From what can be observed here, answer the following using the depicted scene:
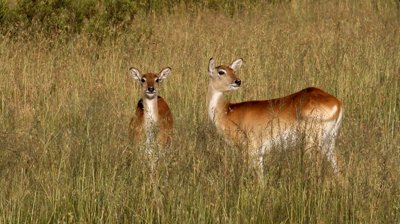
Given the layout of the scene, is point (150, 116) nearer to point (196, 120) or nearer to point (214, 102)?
point (196, 120)

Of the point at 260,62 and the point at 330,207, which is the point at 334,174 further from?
the point at 260,62

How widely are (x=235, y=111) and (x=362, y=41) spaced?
4646 millimetres

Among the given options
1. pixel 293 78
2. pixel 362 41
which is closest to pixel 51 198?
pixel 293 78

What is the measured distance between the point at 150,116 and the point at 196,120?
585 mm

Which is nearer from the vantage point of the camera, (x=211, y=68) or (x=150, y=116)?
(x=150, y=116)

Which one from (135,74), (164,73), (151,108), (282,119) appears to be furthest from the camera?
(164,73)

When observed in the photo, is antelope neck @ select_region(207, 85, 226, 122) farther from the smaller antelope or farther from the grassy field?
the smaller antelope

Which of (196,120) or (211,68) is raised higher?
(211,68)

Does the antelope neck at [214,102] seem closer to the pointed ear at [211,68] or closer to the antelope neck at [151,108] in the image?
the pointed ear at [211,68]

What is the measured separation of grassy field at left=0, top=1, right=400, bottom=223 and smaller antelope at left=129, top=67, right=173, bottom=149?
0.16m

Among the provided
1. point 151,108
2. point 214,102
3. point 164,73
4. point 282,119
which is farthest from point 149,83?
point 282,119

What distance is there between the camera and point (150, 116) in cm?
816

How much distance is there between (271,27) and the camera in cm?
1463

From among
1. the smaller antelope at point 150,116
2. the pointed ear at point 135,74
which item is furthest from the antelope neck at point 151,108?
the pointed ear at point 135,74
